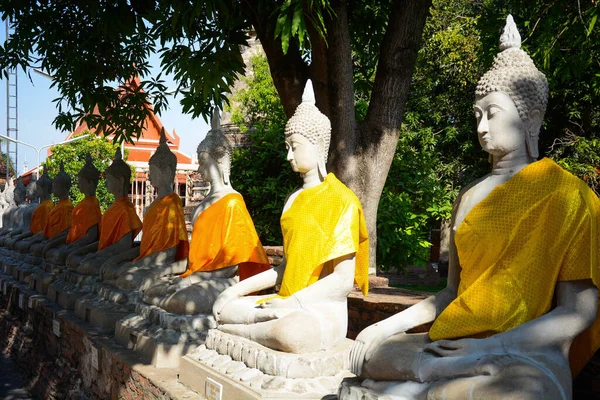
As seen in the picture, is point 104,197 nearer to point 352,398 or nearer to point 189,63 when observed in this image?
point 189,63

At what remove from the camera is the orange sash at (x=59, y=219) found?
1083 centimetres

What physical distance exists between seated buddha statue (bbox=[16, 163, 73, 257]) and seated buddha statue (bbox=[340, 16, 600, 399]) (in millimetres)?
8532

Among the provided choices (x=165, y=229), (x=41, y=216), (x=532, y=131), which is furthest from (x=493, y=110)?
(x=41, y=216)

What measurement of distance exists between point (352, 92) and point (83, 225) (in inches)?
185

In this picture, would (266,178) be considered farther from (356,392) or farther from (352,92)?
(356,392)

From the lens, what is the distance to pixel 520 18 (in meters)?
8.23

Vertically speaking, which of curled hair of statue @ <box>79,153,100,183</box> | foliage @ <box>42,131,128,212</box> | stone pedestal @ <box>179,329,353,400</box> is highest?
foliage @ <box>42,131,128,212</box>

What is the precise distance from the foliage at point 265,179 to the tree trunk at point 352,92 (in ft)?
9.98

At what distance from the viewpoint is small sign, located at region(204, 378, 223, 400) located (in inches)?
163

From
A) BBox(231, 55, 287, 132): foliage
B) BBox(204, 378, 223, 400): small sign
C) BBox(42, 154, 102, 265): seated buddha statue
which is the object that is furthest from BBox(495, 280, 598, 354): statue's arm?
BBox(231, 55, 287, 132): foliage

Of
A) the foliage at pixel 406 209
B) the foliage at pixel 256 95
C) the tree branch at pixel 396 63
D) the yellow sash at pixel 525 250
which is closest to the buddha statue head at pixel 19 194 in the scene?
the foliage at pixel 256 95

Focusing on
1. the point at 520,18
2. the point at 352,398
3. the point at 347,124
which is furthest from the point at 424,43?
the point at 352,398

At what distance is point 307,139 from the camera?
455cm

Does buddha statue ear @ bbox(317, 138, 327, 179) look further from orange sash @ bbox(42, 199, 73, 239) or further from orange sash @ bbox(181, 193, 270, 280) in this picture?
orange sash @ bbox(42, 199, 73, 239)
